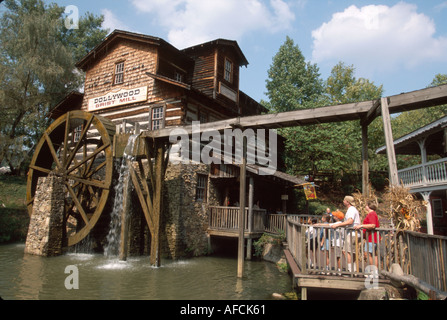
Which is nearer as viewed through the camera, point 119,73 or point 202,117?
point 202,117

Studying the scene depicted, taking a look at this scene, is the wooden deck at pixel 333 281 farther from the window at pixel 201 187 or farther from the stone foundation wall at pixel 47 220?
the stone foundation wall at pixel 47 220

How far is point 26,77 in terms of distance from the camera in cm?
1891

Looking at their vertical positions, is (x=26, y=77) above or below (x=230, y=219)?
above

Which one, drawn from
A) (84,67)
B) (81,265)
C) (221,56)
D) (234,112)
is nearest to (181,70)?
(221,56)

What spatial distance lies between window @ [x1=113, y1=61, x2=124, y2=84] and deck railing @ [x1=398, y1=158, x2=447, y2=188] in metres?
14.0

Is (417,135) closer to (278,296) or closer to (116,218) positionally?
(278,296)

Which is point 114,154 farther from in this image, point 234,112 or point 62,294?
point 234,112

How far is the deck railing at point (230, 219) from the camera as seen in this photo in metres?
12.3

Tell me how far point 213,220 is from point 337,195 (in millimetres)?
13256

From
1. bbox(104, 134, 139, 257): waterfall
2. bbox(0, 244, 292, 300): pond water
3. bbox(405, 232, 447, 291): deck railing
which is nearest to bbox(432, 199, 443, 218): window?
bbox(0, 244, 292, 300): pond water

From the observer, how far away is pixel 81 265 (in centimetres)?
926

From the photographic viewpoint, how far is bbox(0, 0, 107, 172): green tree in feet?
60.8

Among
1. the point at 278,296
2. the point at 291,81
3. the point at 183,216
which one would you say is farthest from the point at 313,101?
the point at 278,296

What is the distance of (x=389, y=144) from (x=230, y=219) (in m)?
7.96
